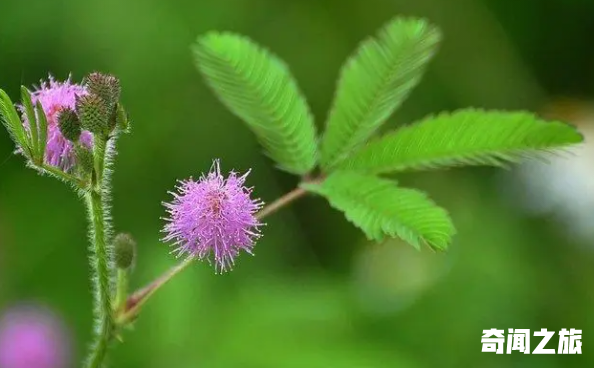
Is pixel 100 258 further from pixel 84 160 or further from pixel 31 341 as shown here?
pixel 31 341

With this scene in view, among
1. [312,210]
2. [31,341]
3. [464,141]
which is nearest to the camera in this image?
[464,141]

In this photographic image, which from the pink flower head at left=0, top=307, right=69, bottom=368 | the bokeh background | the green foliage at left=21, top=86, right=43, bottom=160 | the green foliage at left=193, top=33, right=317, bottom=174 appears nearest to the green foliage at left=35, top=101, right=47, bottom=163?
the green foliage at left=21, top=86, right=43, bottom=160

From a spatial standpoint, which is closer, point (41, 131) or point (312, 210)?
point (41, 131)

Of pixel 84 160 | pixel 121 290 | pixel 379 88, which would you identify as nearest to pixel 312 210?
pixel 379 88

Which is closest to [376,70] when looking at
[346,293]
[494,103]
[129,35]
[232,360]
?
[232,360]

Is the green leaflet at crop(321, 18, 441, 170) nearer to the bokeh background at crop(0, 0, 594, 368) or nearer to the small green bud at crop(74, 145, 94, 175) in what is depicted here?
the small green bud at crop(74, 145, 94, 175)

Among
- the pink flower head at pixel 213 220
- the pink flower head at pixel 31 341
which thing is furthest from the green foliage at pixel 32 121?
the pink flower head at pixel 31 341

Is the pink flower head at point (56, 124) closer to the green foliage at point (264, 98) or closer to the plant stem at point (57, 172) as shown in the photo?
the plant stem at point (57, 172)
